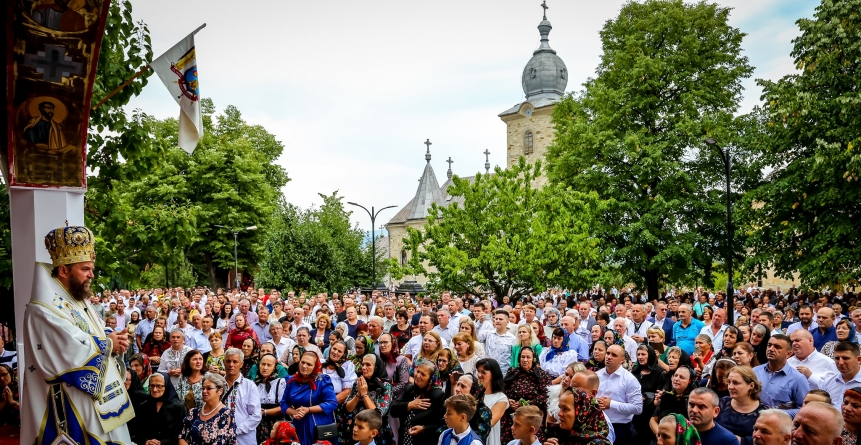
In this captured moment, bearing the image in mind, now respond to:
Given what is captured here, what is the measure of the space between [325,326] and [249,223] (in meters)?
33.1

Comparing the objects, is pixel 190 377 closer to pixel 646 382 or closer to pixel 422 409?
pixel 422 409

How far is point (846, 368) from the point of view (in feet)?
22.2

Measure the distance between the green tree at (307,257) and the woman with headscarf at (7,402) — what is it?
23909mm

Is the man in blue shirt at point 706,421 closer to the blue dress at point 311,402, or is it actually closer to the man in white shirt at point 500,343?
the blue dress at point 311,402

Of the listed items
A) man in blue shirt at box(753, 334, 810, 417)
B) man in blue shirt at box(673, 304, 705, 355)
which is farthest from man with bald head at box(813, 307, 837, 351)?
man in blue shirt at box(753, 334, 810, 417)

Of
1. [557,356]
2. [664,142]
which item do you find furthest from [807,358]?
[664,142]

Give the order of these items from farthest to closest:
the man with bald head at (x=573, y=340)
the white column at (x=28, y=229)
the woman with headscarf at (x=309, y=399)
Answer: the man with bald head at (x=573, y=340) → the woman with headscarf at (x=309, y=399) → the white column at (x=28, y=229)

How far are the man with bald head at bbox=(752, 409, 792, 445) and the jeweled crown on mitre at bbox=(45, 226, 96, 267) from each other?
4.43m

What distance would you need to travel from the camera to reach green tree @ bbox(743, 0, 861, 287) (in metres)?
20.1

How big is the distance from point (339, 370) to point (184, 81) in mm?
3684

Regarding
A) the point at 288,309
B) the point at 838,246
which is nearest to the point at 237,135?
the point at 288,309

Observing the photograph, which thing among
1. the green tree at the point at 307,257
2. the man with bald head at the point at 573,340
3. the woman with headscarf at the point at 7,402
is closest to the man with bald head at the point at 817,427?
the man with bald head at the point at 573,340

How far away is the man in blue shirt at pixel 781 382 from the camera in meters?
6.90

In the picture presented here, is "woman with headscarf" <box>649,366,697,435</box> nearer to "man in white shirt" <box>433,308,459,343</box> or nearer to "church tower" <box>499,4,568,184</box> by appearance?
"man in white shirt" <box>433,308,459,343</box>
